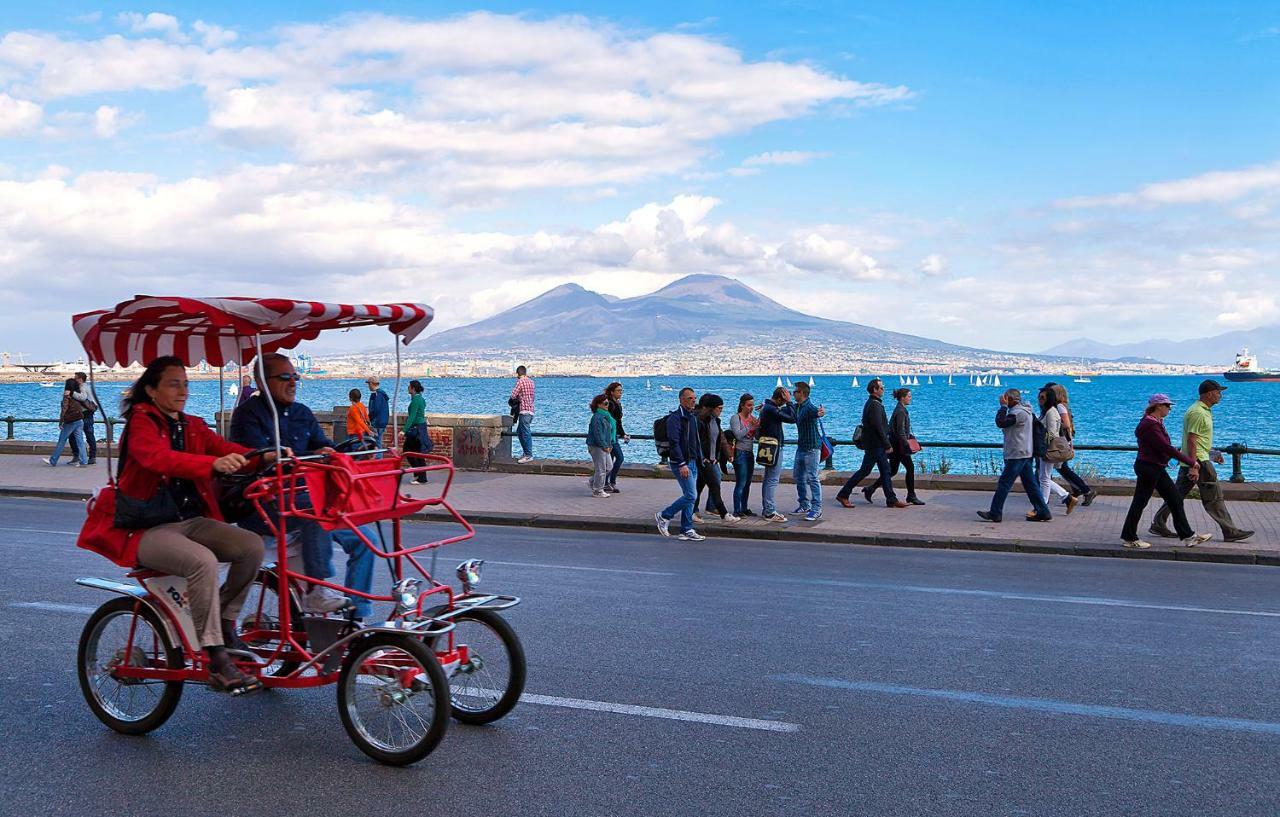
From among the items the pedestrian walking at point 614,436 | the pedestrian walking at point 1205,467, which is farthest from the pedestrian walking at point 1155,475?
the pedestrian walking at point 614,436

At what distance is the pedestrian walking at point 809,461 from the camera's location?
15.1 m

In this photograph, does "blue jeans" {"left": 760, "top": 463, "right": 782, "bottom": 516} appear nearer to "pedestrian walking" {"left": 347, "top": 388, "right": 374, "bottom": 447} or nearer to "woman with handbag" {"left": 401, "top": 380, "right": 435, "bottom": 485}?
"pedestrian walking" {"left": 347, "top": 388, "right": 374, "bottom": 447}

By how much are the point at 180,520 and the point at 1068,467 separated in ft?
43.7

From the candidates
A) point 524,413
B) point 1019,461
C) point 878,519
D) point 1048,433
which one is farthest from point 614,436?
point 1048,433

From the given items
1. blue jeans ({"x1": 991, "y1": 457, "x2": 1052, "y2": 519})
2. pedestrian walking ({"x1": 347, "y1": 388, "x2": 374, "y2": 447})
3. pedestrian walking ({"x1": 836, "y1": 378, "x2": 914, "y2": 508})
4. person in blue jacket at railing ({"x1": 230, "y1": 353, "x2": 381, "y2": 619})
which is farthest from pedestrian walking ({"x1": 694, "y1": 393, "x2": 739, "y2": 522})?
person in blue jacket at railing ({"x1": 230, "y1": 353, "x2": 381, "y2": 619})

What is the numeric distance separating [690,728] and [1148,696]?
2.69m

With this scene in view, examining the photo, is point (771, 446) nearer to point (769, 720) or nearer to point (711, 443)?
point (711, 443)

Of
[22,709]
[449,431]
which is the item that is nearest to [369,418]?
[449,431]

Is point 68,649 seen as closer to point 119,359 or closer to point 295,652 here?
point 119,359

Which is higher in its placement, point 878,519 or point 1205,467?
point 1205,467

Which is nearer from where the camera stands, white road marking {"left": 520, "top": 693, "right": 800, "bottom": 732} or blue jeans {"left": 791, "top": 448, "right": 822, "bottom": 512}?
white road marking {"left": 520, "top": 693, "right": 800, "bottom": 732}

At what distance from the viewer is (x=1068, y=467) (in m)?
16.1

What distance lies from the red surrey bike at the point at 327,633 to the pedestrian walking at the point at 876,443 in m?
10.9

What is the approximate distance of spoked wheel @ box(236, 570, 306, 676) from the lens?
5754mm
